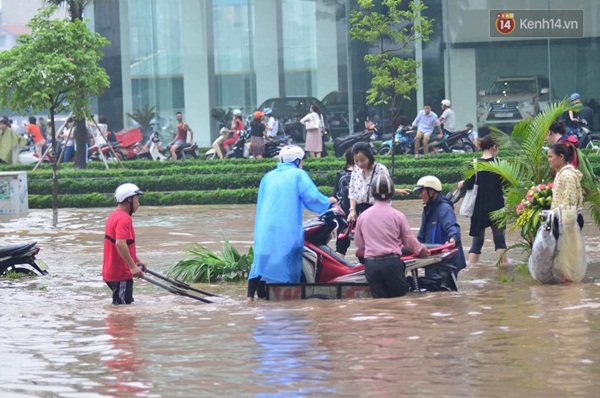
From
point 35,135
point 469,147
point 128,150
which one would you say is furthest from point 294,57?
point 469,147

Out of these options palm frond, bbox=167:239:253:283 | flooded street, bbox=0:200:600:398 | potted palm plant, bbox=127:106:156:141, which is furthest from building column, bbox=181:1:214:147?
flooded street, bbox=0:200:600:398

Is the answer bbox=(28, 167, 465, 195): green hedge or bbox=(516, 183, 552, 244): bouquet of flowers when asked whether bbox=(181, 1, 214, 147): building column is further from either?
bbox=(516, 183, 552, 244): bouquet of flowers

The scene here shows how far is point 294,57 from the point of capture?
3750 cm

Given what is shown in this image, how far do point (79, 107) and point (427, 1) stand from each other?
50.4 ft

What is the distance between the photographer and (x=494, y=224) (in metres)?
14.6

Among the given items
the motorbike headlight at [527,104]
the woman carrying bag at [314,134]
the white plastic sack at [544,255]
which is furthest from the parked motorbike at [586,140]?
the white plastic sack at [544,255]

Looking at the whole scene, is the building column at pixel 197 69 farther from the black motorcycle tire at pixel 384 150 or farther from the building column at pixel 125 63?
the black motorcycle tire at pixel 384 150

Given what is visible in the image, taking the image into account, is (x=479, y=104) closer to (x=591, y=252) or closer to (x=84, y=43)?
(x=84, y=43)

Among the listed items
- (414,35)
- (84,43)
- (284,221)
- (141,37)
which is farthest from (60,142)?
(284,221)

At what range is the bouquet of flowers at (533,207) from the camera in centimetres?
1309

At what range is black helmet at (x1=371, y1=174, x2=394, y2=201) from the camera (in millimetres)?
11141

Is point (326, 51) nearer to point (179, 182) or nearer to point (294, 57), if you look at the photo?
point (294, 57)

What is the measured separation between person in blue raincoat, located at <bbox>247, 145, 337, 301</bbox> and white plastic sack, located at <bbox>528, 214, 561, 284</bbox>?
222cm

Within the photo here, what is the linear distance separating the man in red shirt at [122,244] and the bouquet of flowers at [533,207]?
4263mm
